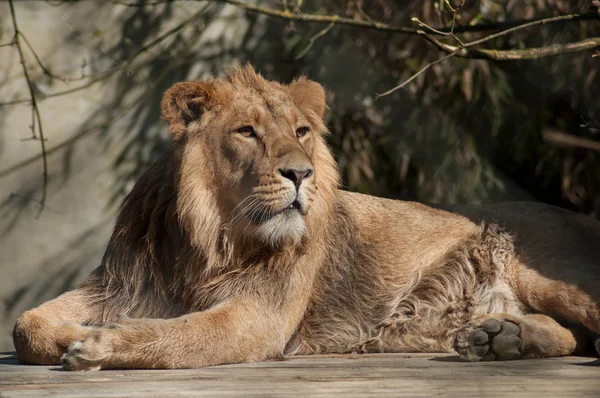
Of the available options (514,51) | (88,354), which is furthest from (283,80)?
(88,354)

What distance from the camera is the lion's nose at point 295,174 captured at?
3.70m

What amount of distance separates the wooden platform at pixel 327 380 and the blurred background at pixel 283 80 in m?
2.86

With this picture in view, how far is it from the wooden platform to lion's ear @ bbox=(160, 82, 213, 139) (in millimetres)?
1053

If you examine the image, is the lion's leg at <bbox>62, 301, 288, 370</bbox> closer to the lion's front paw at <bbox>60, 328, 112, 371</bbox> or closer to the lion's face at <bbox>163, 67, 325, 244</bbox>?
the lion's front paw at <bbox>60, 328, 112, 371</bbox>

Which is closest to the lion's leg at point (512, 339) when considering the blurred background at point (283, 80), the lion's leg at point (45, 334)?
the lion's leg at point (45, 334)

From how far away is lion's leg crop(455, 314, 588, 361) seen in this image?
369 centimetres

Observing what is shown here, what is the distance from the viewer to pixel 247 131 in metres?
3.93

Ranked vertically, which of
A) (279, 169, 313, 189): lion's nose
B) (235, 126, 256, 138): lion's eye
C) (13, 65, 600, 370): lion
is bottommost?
(13, 65, 600, 370): lion

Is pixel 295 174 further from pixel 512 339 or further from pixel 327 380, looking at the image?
pixel 512 339

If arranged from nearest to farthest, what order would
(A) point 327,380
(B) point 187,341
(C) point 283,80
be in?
(A) point 327,380, (B) point 187,341, (C) point 283,80

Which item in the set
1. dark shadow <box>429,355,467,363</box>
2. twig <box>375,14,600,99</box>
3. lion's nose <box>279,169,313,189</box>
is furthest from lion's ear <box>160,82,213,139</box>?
dark shadow <box>429,355,467,363</box>

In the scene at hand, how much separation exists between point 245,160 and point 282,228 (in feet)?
1.03

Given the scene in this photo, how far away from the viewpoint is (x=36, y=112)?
6066 mm

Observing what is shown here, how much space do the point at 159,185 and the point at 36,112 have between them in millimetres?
2311
